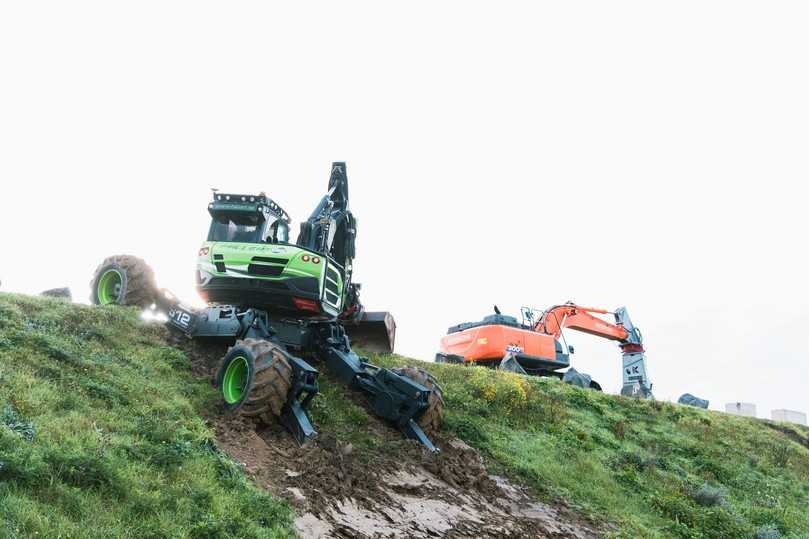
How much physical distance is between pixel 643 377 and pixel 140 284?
22359 mm

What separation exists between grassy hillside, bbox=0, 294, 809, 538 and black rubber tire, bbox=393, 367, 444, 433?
71 cm

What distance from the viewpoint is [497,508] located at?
8984mm

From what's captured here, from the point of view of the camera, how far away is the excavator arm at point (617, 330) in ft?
88.2

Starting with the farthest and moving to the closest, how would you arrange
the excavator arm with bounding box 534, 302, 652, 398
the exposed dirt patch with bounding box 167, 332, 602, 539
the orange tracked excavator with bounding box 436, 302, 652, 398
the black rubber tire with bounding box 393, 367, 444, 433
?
the excavator arm with bounding box 534, 302, 652, 398 < the orange tracked excavator with bounding box 436, 302, 652, 398 < the black rubber tire with bounding box 393, 367, 444, 433 < the exposed dirt patch with bounding box 167, 332, 602, 539

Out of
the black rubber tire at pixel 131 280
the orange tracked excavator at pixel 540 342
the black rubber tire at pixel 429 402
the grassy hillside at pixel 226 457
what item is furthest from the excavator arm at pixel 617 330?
the black rubber tire at pixel 131 280

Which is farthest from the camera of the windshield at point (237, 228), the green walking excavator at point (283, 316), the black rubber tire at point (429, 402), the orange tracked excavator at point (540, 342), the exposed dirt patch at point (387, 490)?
the orange tracked excavator at point (540, 342)

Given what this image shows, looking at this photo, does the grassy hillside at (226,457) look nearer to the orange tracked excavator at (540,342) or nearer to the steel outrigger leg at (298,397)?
the steel outrigger leg at (298,397)

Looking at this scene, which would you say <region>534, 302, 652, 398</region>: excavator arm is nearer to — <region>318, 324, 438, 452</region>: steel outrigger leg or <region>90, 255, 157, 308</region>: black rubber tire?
<region>318, 324, 438, 452</region>: steel outrigger leg

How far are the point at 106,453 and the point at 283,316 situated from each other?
5780mm

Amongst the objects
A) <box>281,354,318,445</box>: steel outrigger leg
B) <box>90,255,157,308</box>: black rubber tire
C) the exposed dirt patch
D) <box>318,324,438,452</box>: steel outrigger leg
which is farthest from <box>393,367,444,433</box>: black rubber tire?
<box>90,255,157,308</box>: black rubber tire

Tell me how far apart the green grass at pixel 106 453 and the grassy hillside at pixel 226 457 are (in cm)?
2

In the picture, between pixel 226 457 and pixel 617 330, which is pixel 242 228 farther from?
pixel 617 330

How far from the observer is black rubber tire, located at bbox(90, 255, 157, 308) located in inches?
534

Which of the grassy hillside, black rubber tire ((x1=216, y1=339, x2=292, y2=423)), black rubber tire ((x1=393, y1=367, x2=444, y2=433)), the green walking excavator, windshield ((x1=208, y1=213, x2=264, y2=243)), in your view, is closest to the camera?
the grassy hillside
